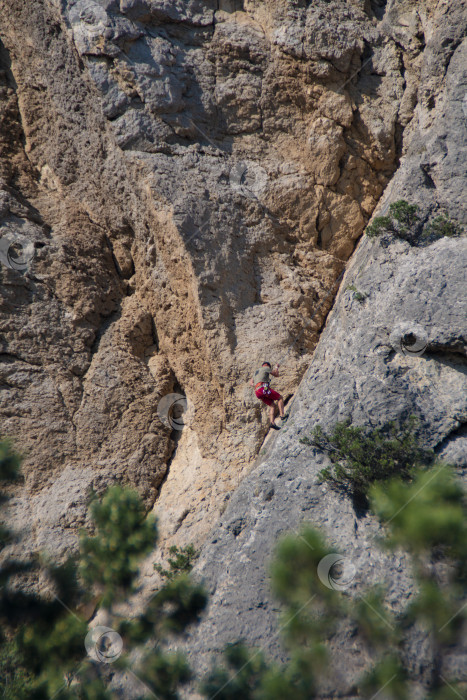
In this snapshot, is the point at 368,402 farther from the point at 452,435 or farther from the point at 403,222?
the point at 403,222

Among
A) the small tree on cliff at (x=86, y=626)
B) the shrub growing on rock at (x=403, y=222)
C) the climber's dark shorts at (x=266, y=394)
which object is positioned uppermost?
the shrub growing on rock at (x=403, y=222)

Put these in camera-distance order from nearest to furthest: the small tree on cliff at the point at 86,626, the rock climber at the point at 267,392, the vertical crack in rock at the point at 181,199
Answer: the small tree on cliff at the point at 86,626 < the rock climber at the point at 267,392 < the vertical crack in rock at the point at 181,199

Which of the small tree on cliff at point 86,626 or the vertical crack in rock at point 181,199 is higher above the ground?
the vertical crack in rock at point 181,199

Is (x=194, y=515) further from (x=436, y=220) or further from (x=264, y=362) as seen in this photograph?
(x=436, y=220)

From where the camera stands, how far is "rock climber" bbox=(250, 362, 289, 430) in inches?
313

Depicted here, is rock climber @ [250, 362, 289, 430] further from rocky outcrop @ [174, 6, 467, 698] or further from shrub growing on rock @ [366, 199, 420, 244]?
shrub growing on rock @ [366, 199, 420, 244]

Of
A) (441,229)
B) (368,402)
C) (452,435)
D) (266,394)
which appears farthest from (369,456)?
(441,229)

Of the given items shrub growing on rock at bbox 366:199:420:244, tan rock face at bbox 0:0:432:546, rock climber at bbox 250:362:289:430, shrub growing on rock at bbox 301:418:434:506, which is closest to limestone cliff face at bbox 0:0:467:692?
tan rock face at bbox 0:0:432:546

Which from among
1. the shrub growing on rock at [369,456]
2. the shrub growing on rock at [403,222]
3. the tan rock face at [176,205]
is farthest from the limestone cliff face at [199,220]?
the shrub growing on rock at [369,456]

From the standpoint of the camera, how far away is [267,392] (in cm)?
794

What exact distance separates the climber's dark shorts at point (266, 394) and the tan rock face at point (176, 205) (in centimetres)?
44

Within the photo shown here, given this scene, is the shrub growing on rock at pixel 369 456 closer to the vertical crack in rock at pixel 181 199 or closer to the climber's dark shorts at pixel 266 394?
the climber's dark shorts at pixel 266 394

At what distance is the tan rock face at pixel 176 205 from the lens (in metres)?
8.64

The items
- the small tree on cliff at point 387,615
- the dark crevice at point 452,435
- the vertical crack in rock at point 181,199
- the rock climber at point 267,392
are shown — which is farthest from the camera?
the vertical crack in rock at point 181,199
